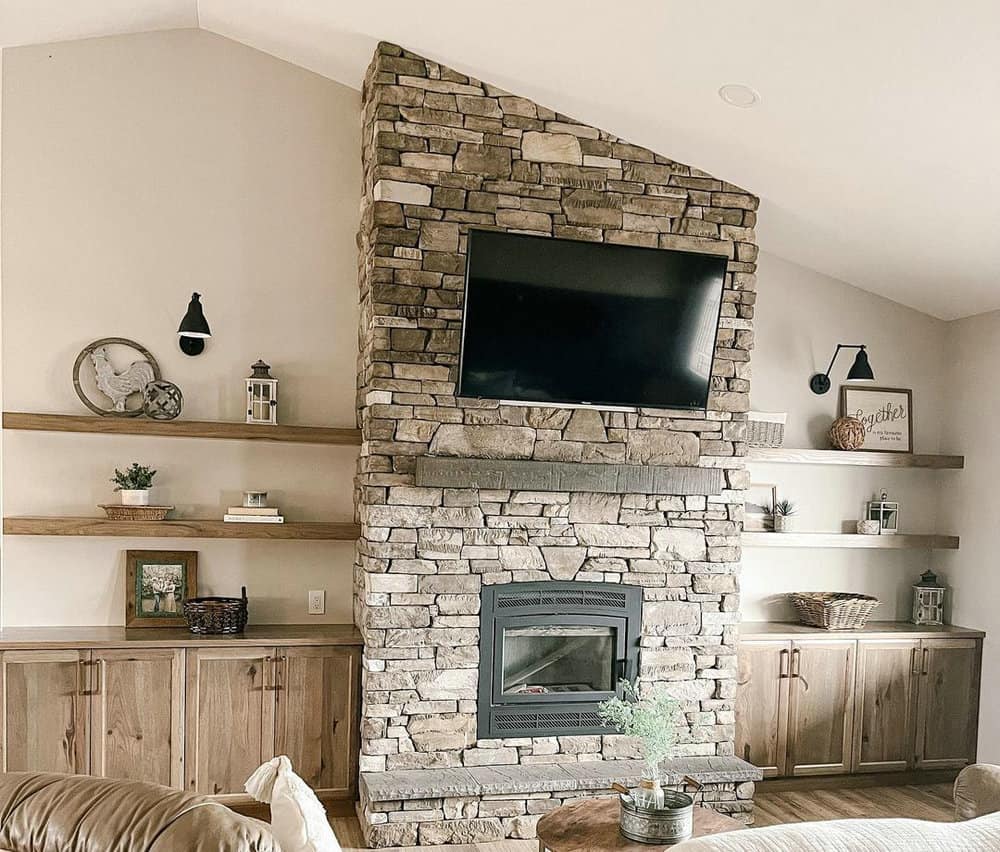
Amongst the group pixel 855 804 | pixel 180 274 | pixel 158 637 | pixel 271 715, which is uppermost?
pixel 180 274

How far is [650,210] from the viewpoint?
15.0 feet

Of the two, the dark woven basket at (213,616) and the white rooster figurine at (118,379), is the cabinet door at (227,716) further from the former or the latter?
the white rooster figurine at (118,379)

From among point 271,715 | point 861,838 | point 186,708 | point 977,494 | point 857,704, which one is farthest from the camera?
point 977,494

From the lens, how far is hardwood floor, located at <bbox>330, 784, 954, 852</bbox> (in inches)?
177

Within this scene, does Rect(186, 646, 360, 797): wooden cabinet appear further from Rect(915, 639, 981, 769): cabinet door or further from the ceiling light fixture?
Rect(915, 639, 981, 769): cabinet door

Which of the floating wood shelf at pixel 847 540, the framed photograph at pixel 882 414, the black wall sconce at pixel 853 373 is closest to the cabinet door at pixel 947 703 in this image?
Answer: the floating wood shelf at pixel 847 540

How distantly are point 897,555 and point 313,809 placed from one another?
4.14 meters

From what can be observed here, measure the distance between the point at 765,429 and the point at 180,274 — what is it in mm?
2937

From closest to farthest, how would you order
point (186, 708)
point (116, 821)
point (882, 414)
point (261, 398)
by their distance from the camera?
point (116, 821), point (186, 708), point (261, 398), point (882, 414)

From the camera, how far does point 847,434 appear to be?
529cm

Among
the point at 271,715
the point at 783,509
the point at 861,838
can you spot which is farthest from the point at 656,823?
the point at 783,509

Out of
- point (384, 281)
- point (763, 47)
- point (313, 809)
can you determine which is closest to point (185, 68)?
point (384, 281)

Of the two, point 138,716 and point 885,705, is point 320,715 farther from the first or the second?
point 885,705

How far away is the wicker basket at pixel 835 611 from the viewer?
5055 millimetres
